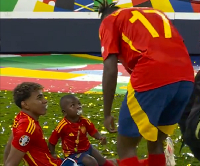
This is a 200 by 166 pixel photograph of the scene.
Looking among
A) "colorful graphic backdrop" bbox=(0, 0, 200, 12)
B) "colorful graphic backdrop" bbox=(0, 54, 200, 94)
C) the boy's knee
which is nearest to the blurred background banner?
"colorful graphic backdrop" bbox=(0, 0, 200, 12)

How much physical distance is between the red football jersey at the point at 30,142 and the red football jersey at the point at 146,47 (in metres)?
0.78

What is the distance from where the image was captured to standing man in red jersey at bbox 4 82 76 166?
3.25m

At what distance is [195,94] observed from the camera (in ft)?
11.5

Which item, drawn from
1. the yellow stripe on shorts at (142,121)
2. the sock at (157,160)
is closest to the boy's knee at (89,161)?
the sock at (157,160)

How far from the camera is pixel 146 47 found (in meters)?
3.09

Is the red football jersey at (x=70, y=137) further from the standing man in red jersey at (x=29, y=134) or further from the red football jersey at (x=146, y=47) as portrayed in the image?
the red football jersey at (x=146, y=47)

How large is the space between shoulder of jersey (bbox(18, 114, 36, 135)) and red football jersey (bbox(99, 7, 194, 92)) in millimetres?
761

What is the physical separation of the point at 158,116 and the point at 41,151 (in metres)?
0.98

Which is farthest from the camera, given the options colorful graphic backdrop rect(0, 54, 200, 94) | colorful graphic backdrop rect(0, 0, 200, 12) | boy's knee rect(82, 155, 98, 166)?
colorful graphic backdrop rect(0, 0, 200, 12)

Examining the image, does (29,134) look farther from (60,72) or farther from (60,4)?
(60,4)

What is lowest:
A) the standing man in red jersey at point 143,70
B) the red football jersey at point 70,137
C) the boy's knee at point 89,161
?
the boy's knee at point 89,161

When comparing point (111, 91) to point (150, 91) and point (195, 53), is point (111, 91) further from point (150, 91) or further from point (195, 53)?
point (195, 53)

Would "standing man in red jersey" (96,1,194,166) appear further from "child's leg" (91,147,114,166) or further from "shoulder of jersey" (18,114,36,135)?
"child's leg" (91,147,114,166)

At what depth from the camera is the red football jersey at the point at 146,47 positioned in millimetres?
3084
